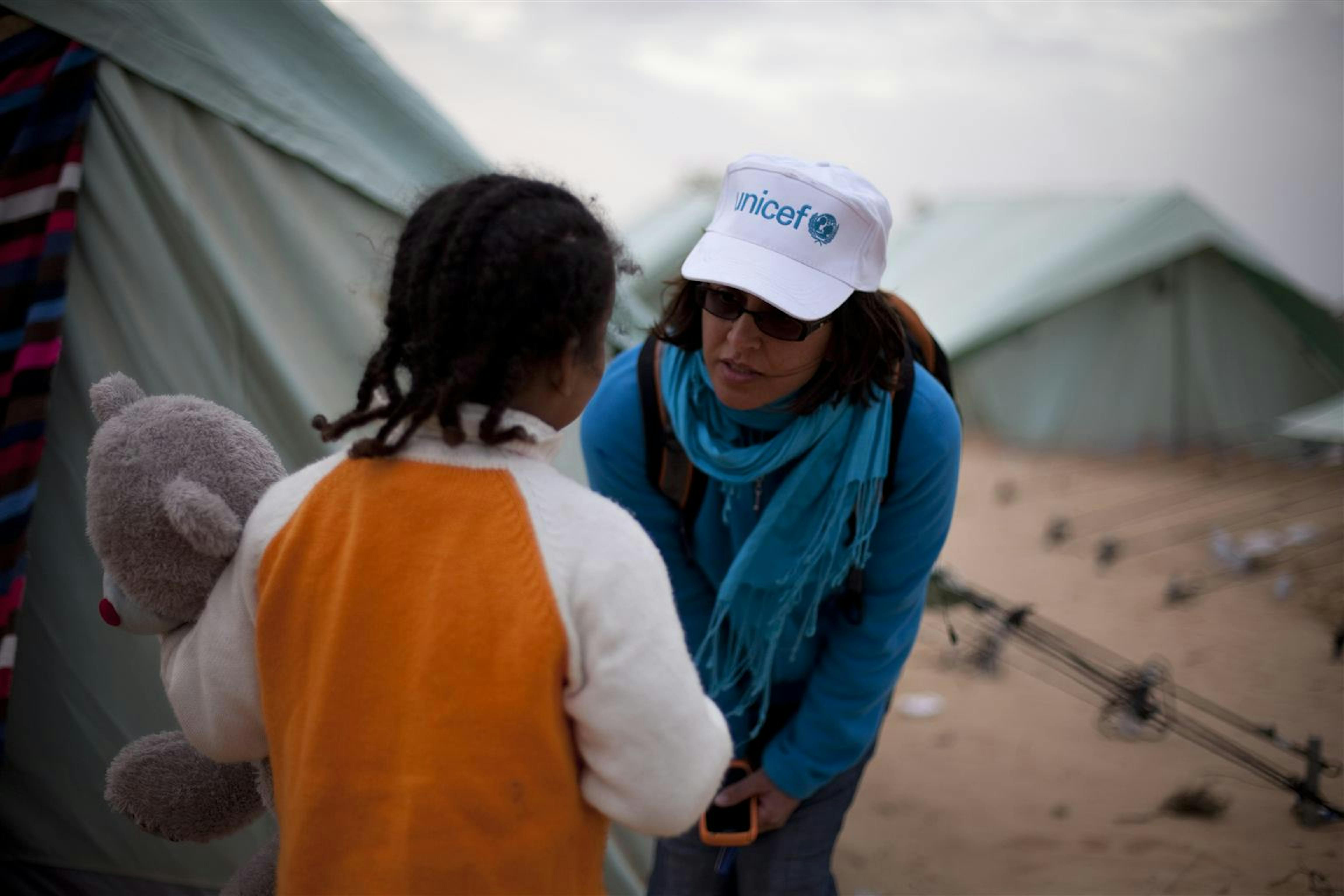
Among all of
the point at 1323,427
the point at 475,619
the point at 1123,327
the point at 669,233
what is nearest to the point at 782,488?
the point at 475,619

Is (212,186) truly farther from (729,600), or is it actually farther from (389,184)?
(729,600)

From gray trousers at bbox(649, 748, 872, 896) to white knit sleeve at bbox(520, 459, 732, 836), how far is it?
1003 millimetres

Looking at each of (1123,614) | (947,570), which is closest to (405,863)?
(947,570)

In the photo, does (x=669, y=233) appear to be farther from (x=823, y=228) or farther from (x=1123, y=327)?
(x=823, y=228)

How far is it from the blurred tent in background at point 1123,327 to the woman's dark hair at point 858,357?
18.6 feet

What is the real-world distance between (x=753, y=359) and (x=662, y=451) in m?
0.29

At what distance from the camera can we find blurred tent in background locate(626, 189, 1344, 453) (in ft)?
25.8

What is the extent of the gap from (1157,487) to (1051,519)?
43.8 inches

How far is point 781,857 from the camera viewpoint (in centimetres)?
202

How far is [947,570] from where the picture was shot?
438 centimetres

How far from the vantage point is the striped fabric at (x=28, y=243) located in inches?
74.7

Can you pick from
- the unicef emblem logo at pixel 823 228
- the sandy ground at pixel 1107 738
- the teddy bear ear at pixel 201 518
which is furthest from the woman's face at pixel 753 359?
the sandy ground at pixel 1107 738

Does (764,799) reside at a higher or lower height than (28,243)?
lower

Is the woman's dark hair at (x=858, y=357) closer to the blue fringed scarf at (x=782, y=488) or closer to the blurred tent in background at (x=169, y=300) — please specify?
the blue fringed scarf at (x=782, y=488)
